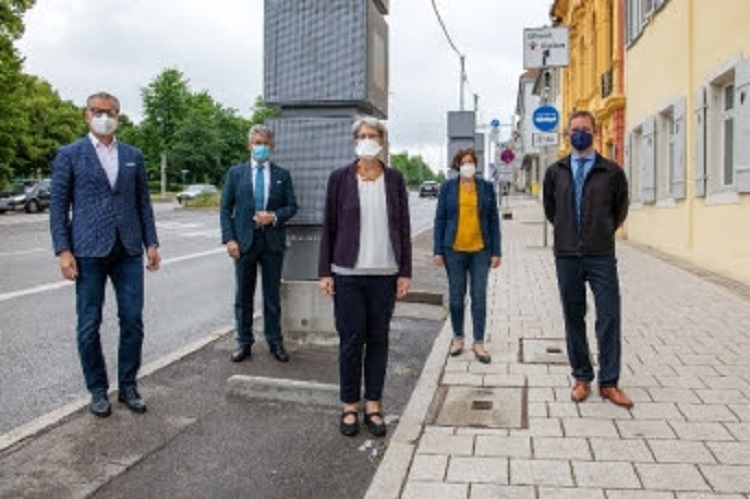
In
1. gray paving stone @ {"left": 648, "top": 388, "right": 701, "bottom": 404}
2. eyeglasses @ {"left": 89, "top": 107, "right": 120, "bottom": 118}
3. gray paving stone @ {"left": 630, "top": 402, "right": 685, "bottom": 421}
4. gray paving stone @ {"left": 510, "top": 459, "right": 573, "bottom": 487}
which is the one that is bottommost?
gray paving stone @ {"left": 510, "top": 459, "right": 573, "bottom": 487}

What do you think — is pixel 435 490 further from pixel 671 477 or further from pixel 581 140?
pixel 581 140

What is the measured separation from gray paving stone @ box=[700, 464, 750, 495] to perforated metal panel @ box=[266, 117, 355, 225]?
418 centimetres

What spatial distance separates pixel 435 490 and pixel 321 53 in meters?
4.59

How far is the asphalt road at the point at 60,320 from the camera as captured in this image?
6410 millimetres

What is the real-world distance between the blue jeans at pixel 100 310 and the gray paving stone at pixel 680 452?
3.29 metres

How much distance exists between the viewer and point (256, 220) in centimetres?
698

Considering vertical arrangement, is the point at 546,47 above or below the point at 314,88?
above

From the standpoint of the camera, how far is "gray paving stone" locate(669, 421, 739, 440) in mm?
5008

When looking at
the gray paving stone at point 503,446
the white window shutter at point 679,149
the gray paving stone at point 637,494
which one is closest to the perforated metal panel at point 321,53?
the gray paving stone at point 503,446

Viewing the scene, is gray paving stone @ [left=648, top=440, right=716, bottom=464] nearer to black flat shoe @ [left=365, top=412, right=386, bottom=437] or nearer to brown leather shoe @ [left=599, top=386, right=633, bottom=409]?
brown leather shoe @ [left=599, top=386, right=633, bottom=409]

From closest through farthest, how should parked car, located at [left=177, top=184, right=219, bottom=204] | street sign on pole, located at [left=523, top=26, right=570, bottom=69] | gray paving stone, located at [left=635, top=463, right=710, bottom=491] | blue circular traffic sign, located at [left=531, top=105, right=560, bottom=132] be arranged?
gray paving stone, located at [left=635, top=463, right=710, bottom=491] < street sign on pole, located at [left=523, top=26, right=570, bottom=69] < blue circular traffic sign, located at [left=531, top=105, right=560, bottom=132] < parked car, located at [left=177, top=184, right=219, bottom=204]

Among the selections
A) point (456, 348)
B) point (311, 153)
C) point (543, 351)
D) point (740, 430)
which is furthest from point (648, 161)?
point (740, 430)

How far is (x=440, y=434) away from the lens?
17.0 feet

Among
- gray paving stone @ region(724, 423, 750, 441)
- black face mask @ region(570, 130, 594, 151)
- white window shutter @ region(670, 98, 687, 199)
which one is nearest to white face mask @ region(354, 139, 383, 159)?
black face mask @ region(570, 130, 594, 151)
